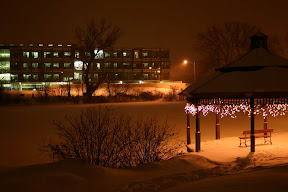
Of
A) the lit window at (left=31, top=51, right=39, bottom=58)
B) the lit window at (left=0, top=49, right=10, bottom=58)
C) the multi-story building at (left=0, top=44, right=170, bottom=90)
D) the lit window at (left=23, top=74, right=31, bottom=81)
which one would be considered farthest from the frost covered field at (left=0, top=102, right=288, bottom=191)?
the lit window at (left=0, top=49, right=10, bottom=58)

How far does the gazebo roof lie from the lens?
40.1ft

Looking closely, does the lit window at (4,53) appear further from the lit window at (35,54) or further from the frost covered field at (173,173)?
the frost covered field at (173,173)

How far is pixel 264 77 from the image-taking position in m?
12.7

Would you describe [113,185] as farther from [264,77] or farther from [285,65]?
[285,65]

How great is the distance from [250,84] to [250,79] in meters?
0.36

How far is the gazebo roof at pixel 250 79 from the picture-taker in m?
12.2

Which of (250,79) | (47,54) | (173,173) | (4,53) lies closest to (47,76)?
(47,54)

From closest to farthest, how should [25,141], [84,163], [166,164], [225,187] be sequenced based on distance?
[225,187], [84,163], [166,164], [25,141]

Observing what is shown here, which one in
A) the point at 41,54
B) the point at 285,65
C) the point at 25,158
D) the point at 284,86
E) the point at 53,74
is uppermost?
the point at 41,54

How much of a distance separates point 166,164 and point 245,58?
243 inches

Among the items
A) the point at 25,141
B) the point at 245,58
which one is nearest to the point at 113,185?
the point at 245,58

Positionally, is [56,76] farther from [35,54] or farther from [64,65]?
[35,54]

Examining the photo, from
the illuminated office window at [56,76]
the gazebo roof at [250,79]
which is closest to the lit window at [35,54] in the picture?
the illuminated office window at [56,76]

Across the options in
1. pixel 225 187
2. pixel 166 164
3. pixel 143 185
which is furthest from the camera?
pixel 166 164
